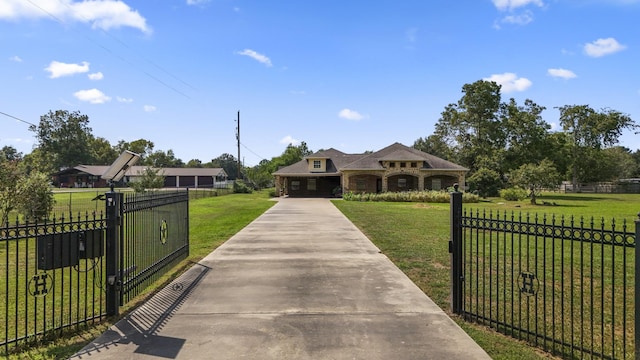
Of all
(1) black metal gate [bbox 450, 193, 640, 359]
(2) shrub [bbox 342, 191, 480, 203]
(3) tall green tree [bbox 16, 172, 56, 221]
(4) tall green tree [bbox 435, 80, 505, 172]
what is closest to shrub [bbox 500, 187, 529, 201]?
(2) shrub [bbox 342, 191, 480, 203]

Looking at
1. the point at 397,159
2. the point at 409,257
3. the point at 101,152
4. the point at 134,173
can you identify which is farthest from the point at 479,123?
the point at 101,152

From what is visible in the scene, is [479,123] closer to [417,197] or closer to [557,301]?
[417,197]

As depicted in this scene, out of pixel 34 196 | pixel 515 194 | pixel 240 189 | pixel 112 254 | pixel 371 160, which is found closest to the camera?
pixel 112 254

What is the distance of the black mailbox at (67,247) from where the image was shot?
15.2 feet

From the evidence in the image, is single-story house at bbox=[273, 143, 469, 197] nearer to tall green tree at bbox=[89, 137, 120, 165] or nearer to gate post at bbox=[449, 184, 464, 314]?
gate post at bbox=[449, 184, 464, 314]

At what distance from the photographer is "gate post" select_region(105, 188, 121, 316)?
546 cm

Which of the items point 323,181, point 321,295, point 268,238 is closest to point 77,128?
point 323,181

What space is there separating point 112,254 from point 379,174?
118 ft

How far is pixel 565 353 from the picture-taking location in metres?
4.44

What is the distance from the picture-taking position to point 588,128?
62.4 m

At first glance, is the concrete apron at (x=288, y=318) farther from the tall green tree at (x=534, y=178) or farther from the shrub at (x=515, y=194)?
the shrub at (x=515, y=194)

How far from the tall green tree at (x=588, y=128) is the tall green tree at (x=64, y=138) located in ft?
328

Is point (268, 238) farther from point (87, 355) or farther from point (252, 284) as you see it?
point (87, 355)

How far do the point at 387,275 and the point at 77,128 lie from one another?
106 meters
